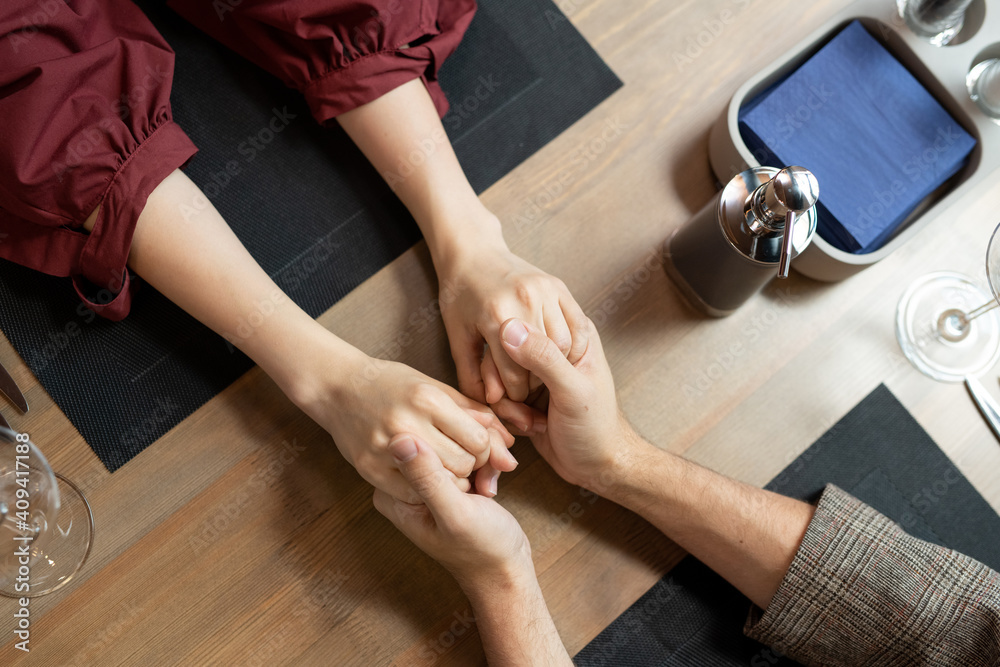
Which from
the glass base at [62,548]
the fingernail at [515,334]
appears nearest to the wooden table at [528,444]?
the glass base at [62,548]

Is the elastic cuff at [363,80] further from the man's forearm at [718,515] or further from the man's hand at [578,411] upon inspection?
the man's forearm at [718,515]

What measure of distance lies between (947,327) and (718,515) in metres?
0.32

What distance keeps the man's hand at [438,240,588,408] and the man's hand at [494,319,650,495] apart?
0.01 m

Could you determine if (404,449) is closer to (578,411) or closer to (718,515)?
(578,411)

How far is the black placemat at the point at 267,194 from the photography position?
0.62 meters

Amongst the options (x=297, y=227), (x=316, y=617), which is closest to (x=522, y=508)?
(x=316, y=617)

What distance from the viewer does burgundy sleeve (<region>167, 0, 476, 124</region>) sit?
23.2 inches

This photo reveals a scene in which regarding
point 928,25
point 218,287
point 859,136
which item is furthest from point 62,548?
point 928,25

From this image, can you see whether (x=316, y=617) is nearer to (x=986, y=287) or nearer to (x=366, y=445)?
(x=366, y=445)

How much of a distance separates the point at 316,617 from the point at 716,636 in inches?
13.9

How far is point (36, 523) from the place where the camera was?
56 centimetres

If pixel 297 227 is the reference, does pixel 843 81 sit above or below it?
below

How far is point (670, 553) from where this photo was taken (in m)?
0.63

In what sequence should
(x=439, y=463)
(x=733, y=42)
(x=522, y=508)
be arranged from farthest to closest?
(x=733, y=42), (x=522, y=508), (x=439, y=463)
